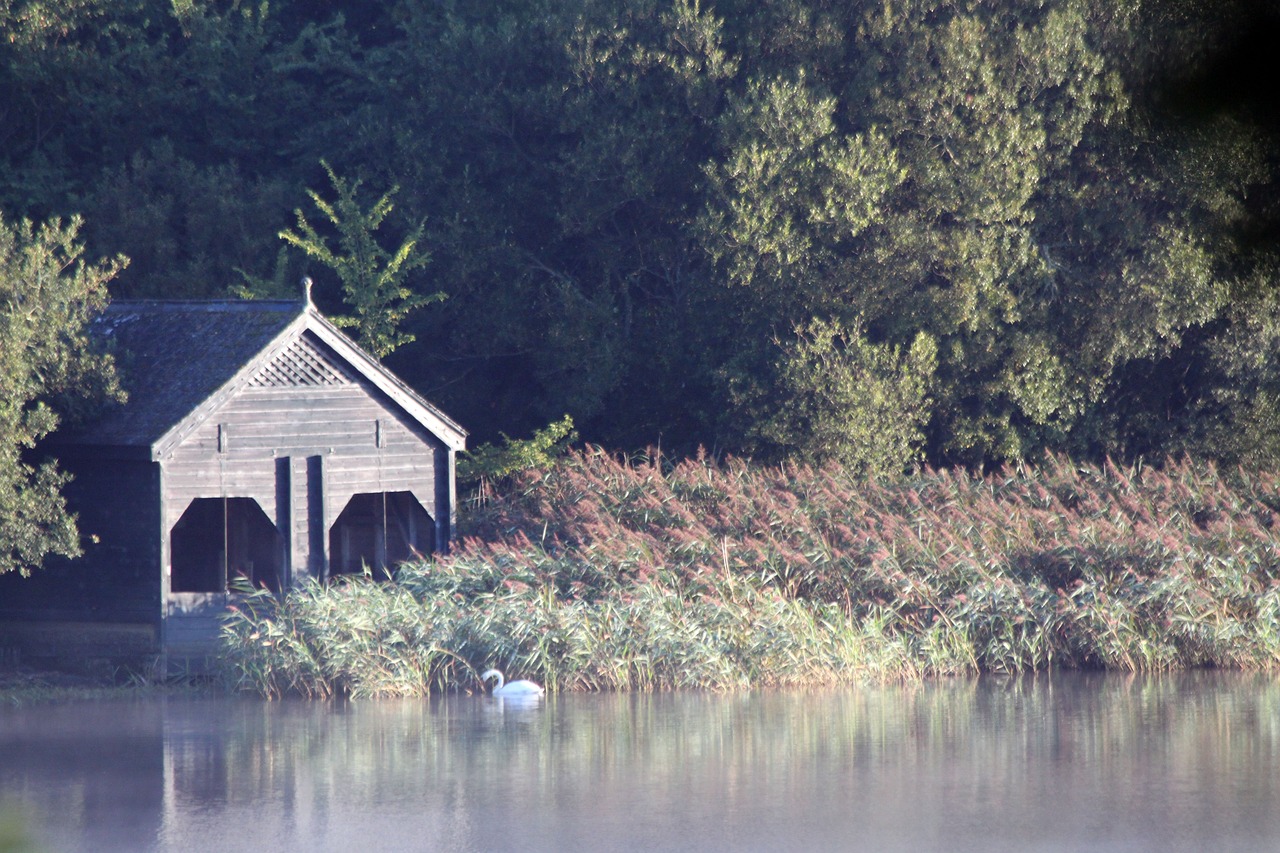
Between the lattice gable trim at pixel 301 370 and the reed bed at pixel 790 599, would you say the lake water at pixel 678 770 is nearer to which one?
the reed bed at pixel 790 599

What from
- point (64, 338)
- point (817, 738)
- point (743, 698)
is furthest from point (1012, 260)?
point (64, 338)

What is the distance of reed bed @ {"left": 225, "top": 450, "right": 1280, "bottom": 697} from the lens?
17875 millimetres

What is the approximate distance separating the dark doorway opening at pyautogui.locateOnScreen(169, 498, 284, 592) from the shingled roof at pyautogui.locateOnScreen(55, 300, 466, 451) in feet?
7.97

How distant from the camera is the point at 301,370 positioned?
63.2ft

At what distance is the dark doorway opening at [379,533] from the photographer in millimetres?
21031

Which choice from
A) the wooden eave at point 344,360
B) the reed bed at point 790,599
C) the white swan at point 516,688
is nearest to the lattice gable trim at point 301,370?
the wooden eave at point 344,360

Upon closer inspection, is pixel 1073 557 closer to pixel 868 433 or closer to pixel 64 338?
pixel 868 433

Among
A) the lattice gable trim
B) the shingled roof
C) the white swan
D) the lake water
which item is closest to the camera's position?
the lake water

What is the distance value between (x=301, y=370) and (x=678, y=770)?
315 inches

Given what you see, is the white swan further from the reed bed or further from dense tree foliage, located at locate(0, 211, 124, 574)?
dense tree foliage, located at locate(0, 211, 124, 574)

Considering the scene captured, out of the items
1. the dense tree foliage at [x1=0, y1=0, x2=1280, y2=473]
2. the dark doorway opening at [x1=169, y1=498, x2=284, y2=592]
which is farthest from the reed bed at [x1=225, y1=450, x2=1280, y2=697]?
the dense tree foliage at [x1=0, y1=0, x2=1280, y2=473]

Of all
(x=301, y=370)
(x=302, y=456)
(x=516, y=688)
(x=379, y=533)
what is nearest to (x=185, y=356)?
(x=301, y=370)

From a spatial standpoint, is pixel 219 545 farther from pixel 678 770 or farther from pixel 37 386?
pixel 678 770

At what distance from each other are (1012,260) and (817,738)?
13.0 metres
